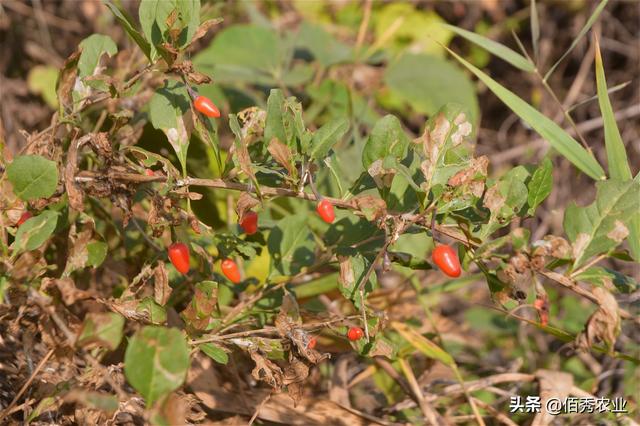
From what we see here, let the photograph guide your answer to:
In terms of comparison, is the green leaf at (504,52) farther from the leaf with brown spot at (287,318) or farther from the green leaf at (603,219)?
the leaf with brown spot at (287,318)

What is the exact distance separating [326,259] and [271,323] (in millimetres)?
152

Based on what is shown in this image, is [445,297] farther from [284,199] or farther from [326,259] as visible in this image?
[326,259]

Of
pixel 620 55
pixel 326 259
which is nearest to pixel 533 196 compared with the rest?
pixel 326 259

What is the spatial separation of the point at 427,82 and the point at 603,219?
1591 millimetres

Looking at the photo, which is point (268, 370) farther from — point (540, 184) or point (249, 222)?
point (540, 184)

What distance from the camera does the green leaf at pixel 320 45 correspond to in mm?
2252

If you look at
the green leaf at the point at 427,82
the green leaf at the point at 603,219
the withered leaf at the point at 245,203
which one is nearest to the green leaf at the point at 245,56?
the green leaf at the point at 427,82

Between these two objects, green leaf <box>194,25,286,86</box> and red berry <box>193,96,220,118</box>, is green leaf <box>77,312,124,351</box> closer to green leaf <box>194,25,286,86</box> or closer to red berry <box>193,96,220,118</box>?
red berry <box>193,96,220,118</box>

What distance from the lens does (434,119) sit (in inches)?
43.3

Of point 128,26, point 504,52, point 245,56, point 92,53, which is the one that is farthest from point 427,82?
point 128,26

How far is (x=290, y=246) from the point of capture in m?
1.34

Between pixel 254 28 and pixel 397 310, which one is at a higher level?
pixel 254 28

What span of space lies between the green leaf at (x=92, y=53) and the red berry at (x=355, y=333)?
0.61m

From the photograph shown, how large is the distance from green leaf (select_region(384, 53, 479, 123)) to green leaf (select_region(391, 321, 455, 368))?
1145mm
